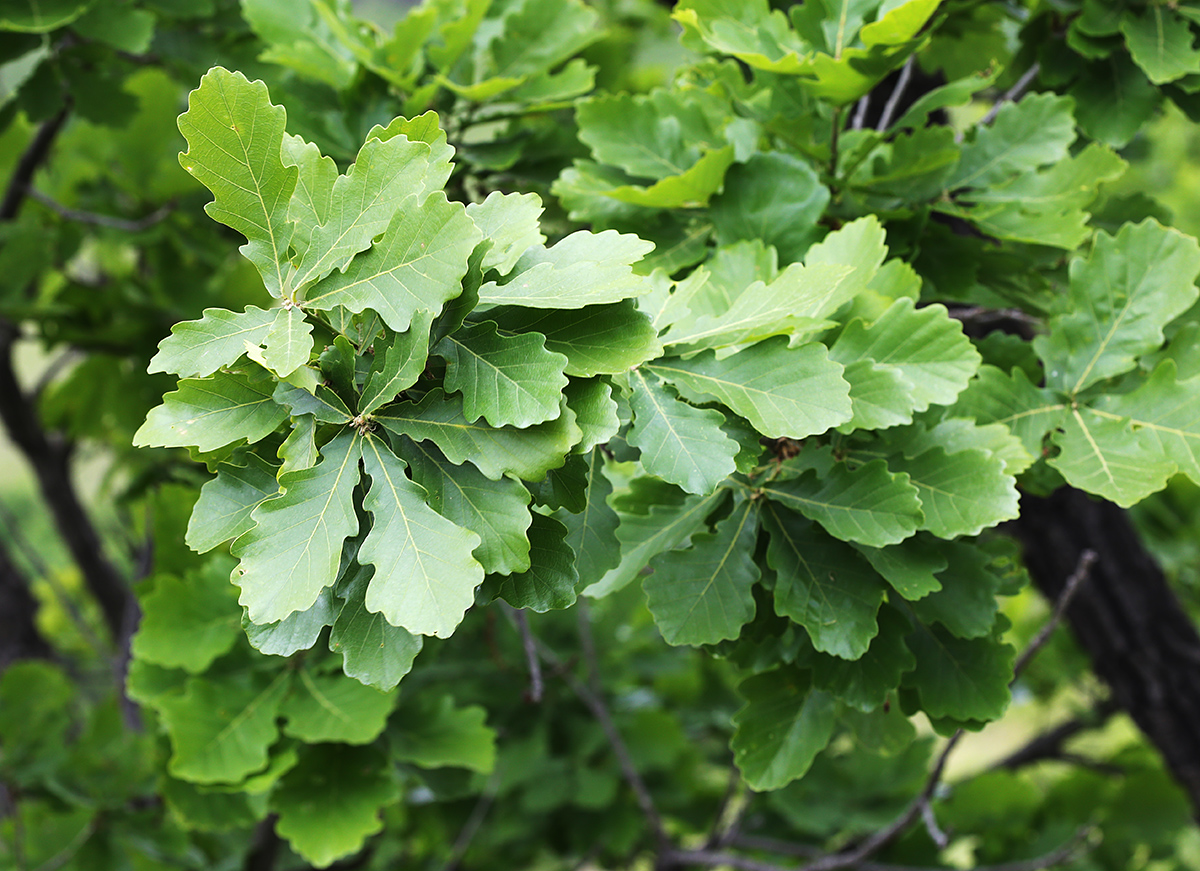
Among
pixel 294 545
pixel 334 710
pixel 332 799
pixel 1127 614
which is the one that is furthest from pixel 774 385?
pixel 1127 614

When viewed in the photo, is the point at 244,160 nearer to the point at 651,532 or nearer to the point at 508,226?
the point at 508,226

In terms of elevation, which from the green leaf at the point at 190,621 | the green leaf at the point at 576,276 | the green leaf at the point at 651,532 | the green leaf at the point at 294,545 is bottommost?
the green leaf at the point at 190,621

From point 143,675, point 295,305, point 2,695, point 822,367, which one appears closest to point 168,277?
point 2,695

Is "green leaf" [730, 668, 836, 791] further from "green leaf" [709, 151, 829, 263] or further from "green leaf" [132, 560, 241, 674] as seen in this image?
"green leaf" [132, 560, 241, 674]

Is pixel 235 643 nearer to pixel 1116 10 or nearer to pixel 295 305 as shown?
pixel 295 305

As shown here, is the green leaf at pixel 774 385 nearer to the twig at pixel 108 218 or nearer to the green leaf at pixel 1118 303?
the green leaf at pixel 1118 303

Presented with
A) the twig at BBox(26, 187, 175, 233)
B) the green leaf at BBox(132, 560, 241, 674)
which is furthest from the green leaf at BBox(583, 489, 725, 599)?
the twig at BBox(26, 187, 175, 233)

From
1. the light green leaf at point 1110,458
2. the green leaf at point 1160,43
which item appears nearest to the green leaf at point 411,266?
the light green leaf at point 1110,458
